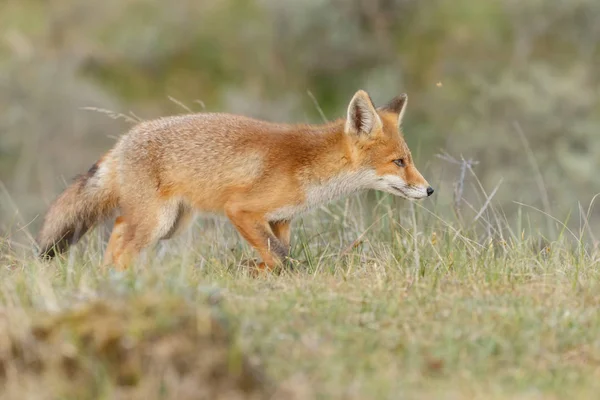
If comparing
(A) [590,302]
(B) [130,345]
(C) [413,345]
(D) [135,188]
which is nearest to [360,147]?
(D) [135,188]

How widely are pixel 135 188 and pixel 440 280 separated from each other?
2.83 m

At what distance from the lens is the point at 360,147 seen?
8008mm

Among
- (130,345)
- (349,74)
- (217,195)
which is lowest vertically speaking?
(349,74)

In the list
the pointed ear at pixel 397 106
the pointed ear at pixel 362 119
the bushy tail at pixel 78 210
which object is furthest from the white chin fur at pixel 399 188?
the bushy tail at pixel 78 210

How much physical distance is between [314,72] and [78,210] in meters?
20.3

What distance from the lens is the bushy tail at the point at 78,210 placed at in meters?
8.04

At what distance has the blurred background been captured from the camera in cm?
2209

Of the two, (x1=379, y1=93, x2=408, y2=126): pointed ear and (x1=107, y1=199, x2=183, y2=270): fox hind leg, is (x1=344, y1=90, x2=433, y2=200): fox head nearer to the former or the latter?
(x1=379, y1=93, x2=408, y2=126): pointed ear

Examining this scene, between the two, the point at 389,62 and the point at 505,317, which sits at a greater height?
the point at 505,317

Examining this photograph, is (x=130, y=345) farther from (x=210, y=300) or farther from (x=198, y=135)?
(x=198, y=135)

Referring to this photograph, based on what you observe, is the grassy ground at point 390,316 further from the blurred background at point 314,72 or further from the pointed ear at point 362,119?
the blurred background at point 314,72

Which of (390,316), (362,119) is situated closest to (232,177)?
(362,119)

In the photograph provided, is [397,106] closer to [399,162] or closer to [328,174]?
[399,162]

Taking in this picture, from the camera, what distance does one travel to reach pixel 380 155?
8031 millimetres
